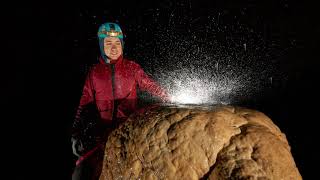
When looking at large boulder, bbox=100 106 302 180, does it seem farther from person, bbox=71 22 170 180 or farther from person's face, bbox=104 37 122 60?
person's face, bbox=104 37 122 60

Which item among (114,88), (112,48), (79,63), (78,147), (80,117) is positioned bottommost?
(78,147)

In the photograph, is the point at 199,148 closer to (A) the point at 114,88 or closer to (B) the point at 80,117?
(A) the point at 114,88

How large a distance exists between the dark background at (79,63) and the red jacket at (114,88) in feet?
19.0

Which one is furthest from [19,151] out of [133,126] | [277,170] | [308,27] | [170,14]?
[308,27]

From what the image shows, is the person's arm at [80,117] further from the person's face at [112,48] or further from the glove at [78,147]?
the person's face at [112,48]

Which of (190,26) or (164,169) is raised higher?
(190,26)

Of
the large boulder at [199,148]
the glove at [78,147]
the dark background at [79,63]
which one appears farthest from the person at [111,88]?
the dark background at [79,63]

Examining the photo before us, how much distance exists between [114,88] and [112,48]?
0.63 meters

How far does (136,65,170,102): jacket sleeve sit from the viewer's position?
3008 mm

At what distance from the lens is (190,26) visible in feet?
55.6

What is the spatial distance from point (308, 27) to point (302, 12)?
107cm

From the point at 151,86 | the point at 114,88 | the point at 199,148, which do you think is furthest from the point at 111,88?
the point at 199,148

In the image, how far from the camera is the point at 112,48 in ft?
10.8

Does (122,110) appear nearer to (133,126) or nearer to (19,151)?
(133,126)
